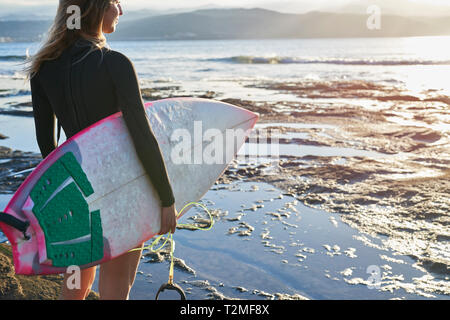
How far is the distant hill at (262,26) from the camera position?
305ft

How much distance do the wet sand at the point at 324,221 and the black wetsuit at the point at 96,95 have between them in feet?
5.09

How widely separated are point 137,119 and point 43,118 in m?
0.51

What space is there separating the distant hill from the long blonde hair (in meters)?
88.0

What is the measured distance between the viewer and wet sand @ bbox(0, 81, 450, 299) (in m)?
3.24

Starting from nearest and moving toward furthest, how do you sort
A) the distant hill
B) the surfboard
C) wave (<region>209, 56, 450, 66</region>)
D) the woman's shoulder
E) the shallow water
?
the woman's shoulder
the surfboard
the shallow water
wave (<region>209, 56, 450, 66</region>)
the distant hill

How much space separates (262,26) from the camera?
118 m

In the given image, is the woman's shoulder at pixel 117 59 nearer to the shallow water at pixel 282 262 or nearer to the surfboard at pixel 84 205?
the surfboard at pixel 84 205

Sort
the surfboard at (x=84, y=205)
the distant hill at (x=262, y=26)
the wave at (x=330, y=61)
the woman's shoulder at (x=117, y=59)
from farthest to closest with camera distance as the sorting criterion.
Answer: the distant hill at (x=262, y=26)
the wave at (x=330, y=61)
the surfboard at (x=84, y=205)
the woman's shoulder at (x=117, y=59)

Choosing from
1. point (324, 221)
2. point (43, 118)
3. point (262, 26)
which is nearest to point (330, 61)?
point (324, 221)

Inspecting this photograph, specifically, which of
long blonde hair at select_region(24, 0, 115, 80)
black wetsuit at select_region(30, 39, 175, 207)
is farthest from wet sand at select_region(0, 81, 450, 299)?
long blonde hair at select_region(24, 0, 115, 80)

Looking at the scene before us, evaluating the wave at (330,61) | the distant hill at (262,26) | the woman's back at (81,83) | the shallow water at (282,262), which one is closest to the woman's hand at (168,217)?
the woman's back at (81,83)

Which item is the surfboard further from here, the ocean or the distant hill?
the distant hill

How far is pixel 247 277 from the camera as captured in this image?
11.0 ft

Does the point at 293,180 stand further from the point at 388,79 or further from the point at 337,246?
the point at 388,79
